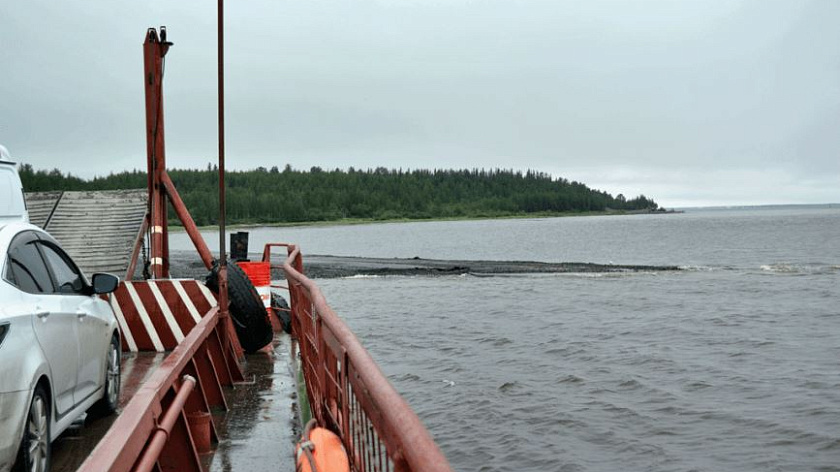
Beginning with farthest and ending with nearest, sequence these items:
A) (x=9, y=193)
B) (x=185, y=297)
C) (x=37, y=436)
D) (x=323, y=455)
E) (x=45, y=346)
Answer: (x=185, y=297), (x=9, y=193), (x=45, y=346), (x=37, y=436), (x=323, y=455)

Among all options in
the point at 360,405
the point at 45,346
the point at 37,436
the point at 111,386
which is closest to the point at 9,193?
the point at 111,386

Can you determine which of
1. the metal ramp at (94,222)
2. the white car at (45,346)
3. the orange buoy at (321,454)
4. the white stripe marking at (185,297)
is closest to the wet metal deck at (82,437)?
the white car at (45,346)

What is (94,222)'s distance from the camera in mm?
19891

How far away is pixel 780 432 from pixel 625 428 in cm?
235

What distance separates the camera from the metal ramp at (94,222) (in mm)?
18500

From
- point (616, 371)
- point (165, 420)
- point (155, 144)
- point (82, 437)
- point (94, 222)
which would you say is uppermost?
point (155, 144)

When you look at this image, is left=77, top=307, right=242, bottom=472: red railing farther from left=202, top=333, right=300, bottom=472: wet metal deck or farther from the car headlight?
the car headlight

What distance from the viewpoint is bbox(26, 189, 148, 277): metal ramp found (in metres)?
18.5

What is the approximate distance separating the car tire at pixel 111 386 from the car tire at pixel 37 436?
187 cm

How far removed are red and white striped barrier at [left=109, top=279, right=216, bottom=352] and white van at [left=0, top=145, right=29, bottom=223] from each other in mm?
2829

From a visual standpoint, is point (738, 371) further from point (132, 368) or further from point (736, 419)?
point (132, 368)

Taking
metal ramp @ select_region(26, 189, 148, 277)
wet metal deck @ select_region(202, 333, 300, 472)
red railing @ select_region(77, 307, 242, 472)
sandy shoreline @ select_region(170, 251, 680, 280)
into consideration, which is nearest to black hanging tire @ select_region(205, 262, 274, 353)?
wet metal deck @ select_region(202, 333, 300, 472)

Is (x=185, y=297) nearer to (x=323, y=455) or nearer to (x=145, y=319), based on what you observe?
(x=145, y=319)

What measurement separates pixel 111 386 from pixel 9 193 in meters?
2.03
